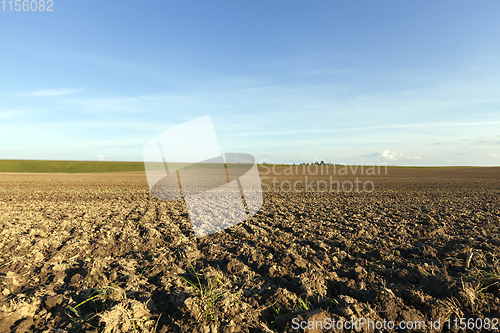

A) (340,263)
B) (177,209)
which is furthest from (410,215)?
(177,209)

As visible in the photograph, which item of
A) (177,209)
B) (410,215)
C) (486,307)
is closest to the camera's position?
(486,307)

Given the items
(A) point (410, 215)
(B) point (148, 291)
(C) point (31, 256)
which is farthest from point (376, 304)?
(A) point (410, 215)

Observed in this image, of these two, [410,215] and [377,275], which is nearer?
[377,275]

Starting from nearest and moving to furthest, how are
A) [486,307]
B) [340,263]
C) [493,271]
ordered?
[486,307] < [493,271] < [340,263]

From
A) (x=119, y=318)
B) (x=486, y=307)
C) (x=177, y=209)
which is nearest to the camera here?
(x=119, y=318)

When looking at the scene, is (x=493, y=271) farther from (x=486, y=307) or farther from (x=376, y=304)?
(x=376, y=304)

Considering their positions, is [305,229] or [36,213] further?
[36,213]

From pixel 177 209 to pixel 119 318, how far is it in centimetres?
825

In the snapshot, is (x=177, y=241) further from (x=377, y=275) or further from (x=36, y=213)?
(x=36, y=213)

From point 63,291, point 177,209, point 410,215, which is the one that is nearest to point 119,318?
point 63,291

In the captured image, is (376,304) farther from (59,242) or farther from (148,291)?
(59,242)

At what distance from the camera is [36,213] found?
989 centimetres

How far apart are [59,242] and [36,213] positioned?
5.16 metres

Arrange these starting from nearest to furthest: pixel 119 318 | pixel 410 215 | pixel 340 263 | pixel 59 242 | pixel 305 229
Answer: pixel 119 318, pixel 340 263, pixel 59 242, pixel 305 229, pixel 410 215
